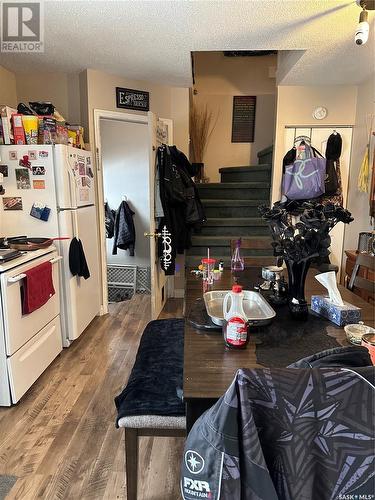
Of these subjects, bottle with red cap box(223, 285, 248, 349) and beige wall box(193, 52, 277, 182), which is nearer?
bottle with red cap box(223, 285, 248, 349)

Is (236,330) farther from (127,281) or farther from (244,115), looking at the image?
(244,115)

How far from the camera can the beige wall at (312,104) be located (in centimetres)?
354

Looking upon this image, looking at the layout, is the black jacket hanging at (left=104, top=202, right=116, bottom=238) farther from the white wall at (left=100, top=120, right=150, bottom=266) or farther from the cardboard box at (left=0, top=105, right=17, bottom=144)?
the cardboard box at (left=0, top=105, right=17, bottom=144)

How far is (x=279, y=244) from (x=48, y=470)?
5.12 ft

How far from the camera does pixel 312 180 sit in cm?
339

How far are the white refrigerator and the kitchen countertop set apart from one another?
0.71ft

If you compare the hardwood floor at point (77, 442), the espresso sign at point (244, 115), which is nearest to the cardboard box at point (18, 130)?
the hardwood floor at point (77, 442)

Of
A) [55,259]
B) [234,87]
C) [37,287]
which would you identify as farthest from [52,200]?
[234,87]

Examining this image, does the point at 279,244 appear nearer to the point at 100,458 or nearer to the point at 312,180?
the point at 100,458

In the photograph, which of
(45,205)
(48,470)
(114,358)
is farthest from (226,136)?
(48,470)

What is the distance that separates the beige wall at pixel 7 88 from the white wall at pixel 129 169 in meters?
1.46

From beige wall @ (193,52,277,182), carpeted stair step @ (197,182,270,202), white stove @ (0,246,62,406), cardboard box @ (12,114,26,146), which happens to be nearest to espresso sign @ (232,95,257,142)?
beige wall @ (193,52,277,182)

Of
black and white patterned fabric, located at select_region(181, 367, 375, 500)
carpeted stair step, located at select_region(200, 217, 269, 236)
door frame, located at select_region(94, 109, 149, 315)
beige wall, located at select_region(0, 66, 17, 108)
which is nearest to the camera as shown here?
black and white patterned fabric, located at select_region(181, 367, 375, 500)

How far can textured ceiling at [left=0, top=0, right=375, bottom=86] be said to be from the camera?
2055 millimetres
